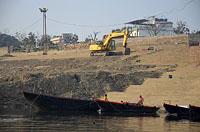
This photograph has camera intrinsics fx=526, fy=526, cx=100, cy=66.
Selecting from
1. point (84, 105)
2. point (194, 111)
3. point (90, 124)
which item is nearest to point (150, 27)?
point (84, 105)

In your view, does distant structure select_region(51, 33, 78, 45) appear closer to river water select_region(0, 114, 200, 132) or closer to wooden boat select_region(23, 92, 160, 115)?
wooden boat select_region(23, 92, 160, 115)

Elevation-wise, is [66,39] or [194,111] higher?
[66,39]

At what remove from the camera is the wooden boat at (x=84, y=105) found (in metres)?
43.4

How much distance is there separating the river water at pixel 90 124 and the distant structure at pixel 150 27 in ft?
260

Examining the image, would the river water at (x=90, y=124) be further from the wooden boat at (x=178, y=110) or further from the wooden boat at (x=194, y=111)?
the wooden boat at (x=194, y=111)

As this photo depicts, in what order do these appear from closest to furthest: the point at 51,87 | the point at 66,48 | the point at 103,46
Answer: the point at 51,87 < the point at 103,46 < the point at 66,48

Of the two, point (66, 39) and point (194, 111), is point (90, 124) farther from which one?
point (66, 39)

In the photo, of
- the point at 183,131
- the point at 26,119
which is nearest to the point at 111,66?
the point at 26,119

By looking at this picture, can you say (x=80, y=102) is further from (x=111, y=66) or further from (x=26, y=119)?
(x=111, y=66)

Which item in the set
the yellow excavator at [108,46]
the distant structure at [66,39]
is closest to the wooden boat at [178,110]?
the yellow excavator at [108,46]

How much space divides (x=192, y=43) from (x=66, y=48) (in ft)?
88.5

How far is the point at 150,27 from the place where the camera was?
12219cm

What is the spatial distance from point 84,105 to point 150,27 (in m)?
80.8

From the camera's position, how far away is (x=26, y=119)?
123 feet
